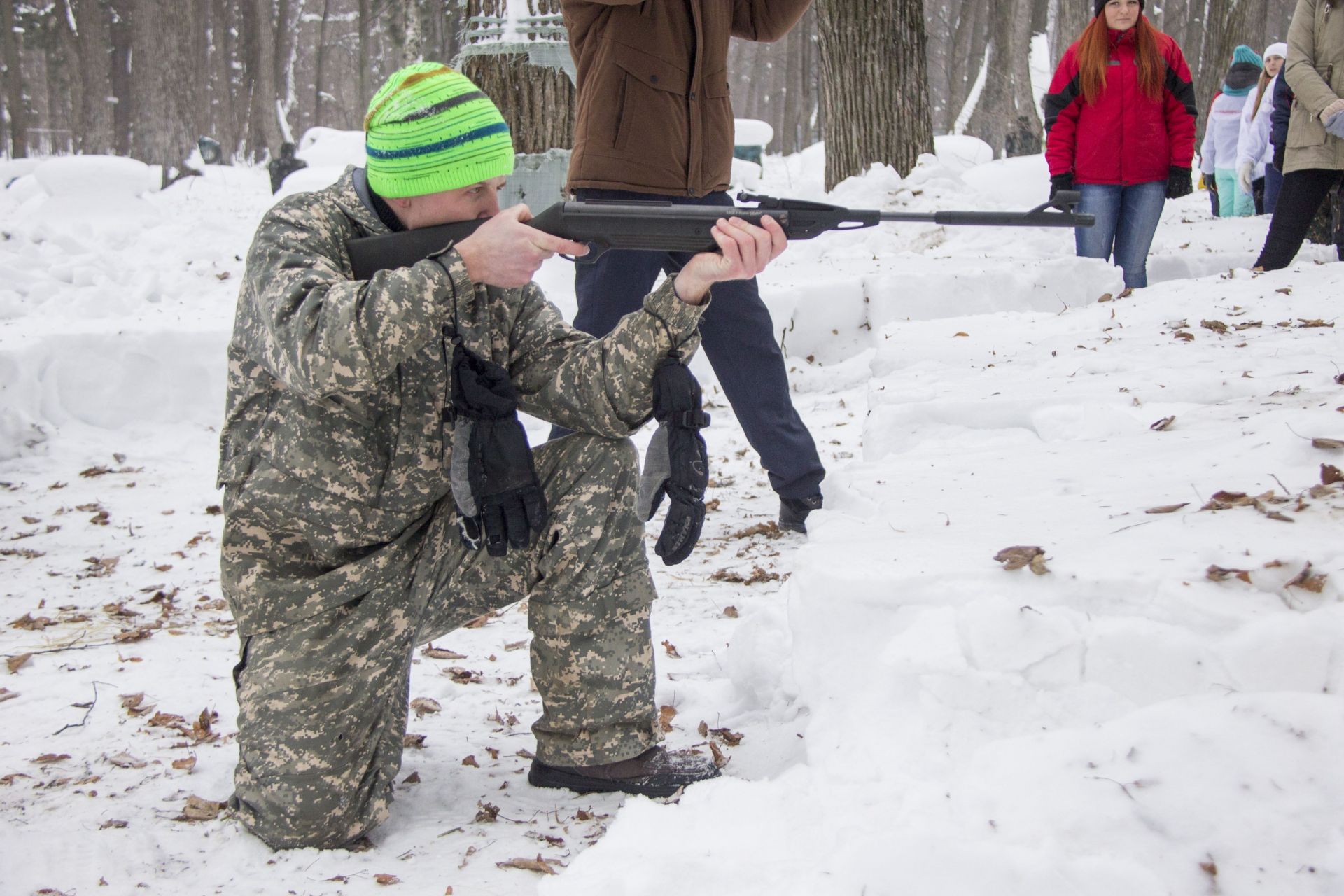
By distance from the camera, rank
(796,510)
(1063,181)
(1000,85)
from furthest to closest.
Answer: (1000,85), (1063,181), (796,510)

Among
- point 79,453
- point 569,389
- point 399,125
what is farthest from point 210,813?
point 79,453

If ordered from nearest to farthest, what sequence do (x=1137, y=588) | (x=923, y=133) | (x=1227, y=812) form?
(x=1227, y=812), (x=1137, y=588), (x=923, y=133)

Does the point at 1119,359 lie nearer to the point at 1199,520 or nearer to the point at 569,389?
the point at 1199,520

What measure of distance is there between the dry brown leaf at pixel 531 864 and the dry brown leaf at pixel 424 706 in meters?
0.80

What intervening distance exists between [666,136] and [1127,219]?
3.25 metres

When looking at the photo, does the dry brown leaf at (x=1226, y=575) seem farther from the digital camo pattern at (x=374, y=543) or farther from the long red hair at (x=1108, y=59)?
the long red hair at (x=1108, y=59)

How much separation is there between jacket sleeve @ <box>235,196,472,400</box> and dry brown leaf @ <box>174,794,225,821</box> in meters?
0.91

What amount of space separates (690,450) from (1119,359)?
185 centimetres

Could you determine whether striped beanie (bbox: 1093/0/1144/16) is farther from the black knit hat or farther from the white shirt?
the white shirt

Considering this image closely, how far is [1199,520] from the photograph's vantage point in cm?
188

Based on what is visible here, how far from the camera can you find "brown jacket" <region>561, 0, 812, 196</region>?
3455 millimetres

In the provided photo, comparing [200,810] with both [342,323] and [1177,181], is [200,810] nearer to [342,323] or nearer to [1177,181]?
[342,323]

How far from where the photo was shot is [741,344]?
12.4ft

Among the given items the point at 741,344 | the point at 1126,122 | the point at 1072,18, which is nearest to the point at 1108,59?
the point at 1126,122
